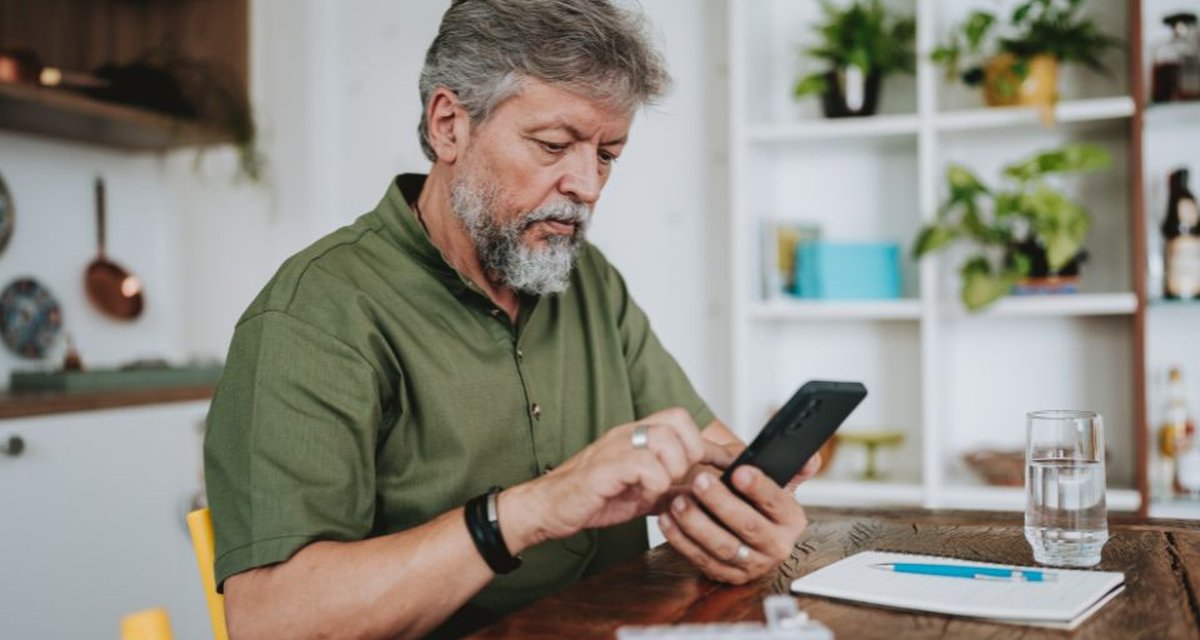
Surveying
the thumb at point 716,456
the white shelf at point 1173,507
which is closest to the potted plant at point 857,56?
the white shelf at point 1173,507

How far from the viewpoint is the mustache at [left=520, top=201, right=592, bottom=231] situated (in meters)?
1.47

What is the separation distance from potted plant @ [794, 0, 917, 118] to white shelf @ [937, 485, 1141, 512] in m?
1.05

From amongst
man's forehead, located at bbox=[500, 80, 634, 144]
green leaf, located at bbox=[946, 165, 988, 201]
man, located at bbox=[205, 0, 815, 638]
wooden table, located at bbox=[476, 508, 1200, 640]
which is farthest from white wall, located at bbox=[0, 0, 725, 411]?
wooden table, located at bbox=[476, 508, 1200, 640]

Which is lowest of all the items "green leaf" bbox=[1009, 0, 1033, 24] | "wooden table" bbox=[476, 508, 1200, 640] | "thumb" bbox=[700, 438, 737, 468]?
"wooden table" bbox=[476, 508, 1200, 640]

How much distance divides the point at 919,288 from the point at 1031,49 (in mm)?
713

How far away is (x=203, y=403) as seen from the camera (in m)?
2.89

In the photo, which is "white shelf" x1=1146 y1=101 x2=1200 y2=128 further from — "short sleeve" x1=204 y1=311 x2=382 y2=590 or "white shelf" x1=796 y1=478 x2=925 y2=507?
"short sleeve" x1=204 y1=311 x2=382 y2=590

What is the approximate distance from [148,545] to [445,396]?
1.62 metres

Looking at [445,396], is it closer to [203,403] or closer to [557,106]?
[557,106]

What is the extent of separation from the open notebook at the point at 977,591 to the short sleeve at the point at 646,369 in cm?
64

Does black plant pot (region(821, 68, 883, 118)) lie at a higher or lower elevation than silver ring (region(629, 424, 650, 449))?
higher

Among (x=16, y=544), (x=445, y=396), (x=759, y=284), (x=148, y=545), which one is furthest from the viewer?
(x=759, y=284)

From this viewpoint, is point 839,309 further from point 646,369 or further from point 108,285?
point 108,285

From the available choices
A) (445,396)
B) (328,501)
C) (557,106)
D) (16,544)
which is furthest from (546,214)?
(16,544)
